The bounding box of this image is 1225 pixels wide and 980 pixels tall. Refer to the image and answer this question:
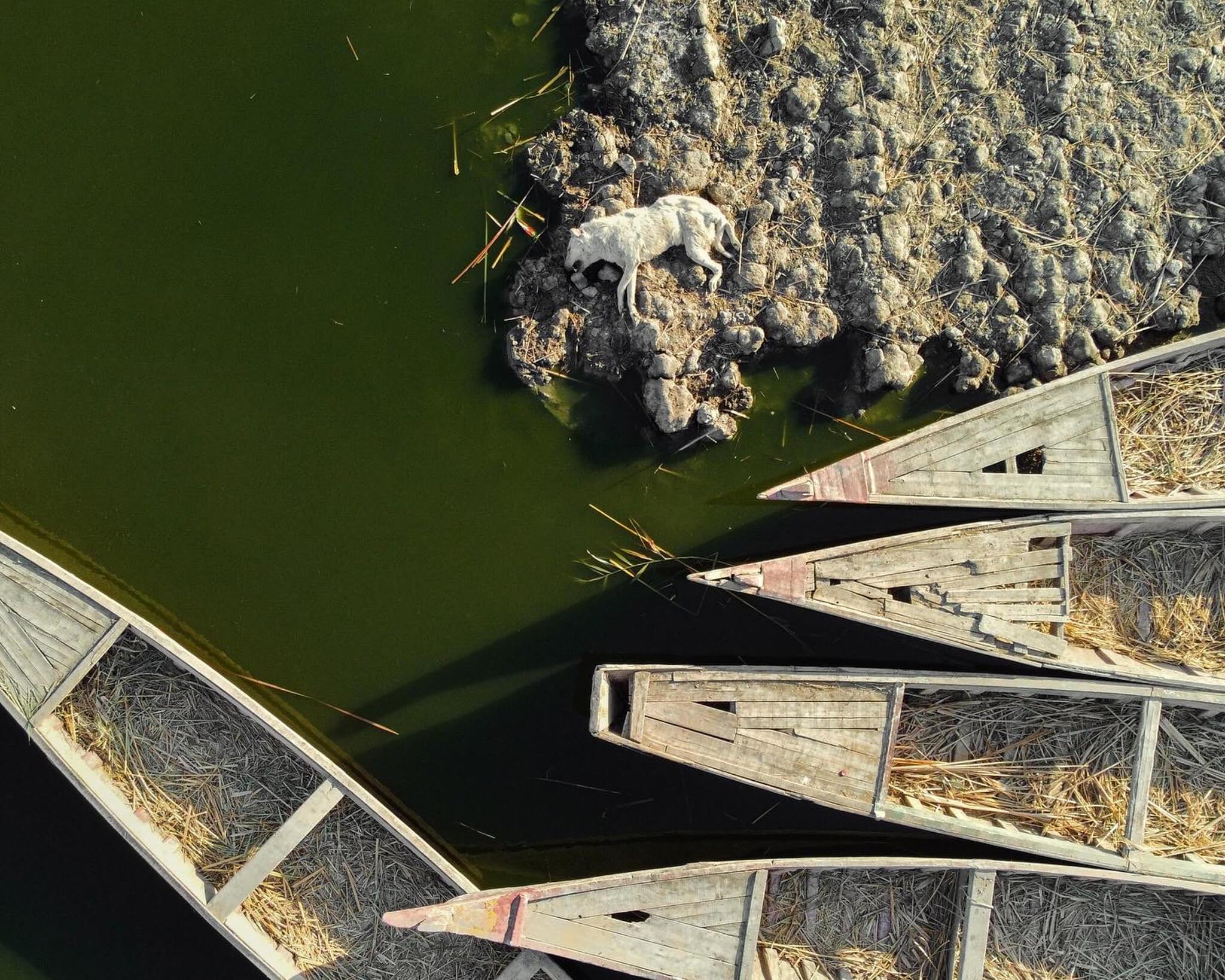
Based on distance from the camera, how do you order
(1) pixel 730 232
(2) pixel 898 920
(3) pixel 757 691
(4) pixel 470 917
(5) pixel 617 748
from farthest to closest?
(5) pixel 617 748
(1) pixel 730 232
(2) pixel 898 920
(3) pixel 757 691
(4) pixel 470 917

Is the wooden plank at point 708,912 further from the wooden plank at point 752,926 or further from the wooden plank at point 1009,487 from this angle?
the wooden plank at point 1009,487

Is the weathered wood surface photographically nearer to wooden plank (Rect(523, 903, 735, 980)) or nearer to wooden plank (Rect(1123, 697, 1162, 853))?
wooden plank (Rect(523, 903, 735, 980))

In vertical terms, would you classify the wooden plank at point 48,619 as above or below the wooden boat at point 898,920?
below

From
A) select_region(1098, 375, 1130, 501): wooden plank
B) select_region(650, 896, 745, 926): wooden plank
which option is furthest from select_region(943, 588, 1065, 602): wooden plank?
select_region(650, 896, 745, 926): wooden plank

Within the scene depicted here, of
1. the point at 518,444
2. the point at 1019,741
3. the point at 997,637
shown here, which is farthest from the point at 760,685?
the point at 518,444

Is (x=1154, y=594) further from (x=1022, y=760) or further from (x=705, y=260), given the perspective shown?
(x=705, y=260)

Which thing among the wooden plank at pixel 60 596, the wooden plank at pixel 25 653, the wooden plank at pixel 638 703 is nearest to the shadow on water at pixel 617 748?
the wooden plank at pixel 638 703

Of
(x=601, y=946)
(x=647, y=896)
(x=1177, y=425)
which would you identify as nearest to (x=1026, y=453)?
(x=1177, y=425)
